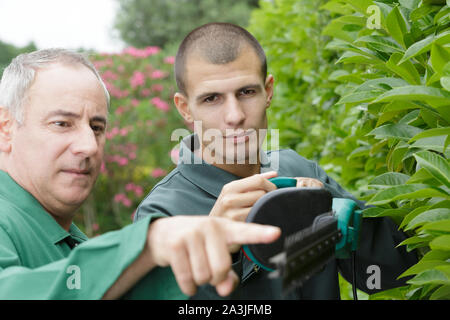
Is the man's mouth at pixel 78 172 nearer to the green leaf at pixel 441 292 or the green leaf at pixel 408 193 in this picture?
the green leaf at pixel 408 193

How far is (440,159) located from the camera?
1.17 metres

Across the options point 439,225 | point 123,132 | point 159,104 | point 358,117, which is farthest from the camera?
point 159,104

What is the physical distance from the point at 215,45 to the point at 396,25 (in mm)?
637

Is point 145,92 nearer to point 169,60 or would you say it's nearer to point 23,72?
point 169,60

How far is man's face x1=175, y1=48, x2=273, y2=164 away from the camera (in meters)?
1.62

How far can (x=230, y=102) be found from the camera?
5.31 feet

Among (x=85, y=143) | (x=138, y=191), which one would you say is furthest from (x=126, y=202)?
(x=85, y=143)

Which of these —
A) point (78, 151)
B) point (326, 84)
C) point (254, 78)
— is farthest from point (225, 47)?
point (326, 84)

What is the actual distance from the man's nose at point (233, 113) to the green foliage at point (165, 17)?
1616 cm

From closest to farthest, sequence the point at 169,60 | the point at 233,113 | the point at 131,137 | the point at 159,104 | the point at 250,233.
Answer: the point at 250,233 → the point at 233,113 → the point at 131,137 → the point at 159,104 → the point at 169,60

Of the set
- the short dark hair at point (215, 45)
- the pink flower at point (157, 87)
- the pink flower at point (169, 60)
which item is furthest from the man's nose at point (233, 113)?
the pink flower at point (169, 60)

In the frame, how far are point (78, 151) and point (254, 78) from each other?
694 millimetres

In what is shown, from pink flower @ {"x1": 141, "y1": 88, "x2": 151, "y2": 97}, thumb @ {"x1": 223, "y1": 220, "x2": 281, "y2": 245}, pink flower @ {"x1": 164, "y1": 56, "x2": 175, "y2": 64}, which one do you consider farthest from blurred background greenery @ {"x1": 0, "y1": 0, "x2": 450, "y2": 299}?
pink flower @ {"x1": 164, "y1": 56, "x2": 175, "y2": 64}

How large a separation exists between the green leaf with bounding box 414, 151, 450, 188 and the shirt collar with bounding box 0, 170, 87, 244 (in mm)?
1092
